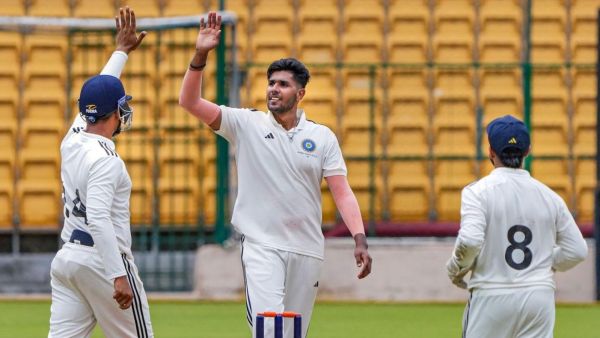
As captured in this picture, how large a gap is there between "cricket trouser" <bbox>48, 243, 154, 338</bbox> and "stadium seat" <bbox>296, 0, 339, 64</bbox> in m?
10.3

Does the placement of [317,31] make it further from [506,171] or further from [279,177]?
[506,171]

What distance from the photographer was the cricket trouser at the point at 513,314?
20.6 ft

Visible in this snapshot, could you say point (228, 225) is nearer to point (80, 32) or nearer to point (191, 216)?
point (191, 216)

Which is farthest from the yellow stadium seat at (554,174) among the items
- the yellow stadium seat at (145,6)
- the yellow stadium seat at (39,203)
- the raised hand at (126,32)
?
the raised hand at (126,32)

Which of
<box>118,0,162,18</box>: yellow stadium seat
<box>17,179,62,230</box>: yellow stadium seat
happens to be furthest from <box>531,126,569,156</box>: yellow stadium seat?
<box>17,179,62,230</box>: yellow stadium seat

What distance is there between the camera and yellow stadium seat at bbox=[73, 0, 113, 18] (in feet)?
55.5

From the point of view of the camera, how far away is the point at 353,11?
17.0 meters

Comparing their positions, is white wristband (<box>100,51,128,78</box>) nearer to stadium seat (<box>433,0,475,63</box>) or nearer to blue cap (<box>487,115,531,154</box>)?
blue cap (<box>487,115,531,154</box>)

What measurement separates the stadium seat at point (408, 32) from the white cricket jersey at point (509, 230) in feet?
34.3

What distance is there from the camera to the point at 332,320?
478 inches

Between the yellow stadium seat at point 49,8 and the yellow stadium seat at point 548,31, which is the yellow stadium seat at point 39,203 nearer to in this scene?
the yellow stadium seat at point 49,8

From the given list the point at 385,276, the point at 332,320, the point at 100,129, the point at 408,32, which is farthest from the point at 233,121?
the point at 408,32

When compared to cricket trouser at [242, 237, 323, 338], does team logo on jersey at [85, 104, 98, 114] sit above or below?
above

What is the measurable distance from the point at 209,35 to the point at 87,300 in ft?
5.01
